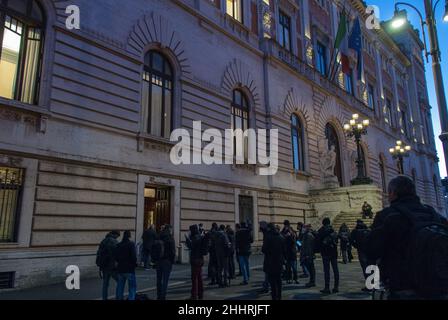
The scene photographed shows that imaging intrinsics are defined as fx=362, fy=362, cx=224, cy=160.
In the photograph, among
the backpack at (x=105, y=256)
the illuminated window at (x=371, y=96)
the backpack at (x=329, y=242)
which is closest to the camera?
the backpack at (x=105, y=256)

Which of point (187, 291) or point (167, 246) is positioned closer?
point (167, 246)

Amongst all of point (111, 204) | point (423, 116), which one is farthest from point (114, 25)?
point (423, 116)

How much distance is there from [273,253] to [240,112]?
Answer: 13.7 m

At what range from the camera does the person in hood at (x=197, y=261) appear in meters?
8.55

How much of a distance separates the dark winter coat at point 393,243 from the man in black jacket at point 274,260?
4.94 m

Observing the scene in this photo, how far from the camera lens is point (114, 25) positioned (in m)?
14.3

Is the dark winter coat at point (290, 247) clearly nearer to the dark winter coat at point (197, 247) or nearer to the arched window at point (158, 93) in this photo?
the dark winter coat at point (197, 247)

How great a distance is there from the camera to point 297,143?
2517 cm

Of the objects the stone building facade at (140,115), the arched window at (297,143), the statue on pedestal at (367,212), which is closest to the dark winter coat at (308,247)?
the stone building facade at (140,115)

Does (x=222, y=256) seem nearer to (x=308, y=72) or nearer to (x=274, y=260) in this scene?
(x=274, y=260)

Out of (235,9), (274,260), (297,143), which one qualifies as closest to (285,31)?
(235,9)

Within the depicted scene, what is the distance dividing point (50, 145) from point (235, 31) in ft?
43.8

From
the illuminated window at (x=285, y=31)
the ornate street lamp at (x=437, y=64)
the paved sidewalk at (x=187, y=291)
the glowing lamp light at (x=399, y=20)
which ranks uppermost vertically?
the illuminated window at (x=285, y=31)

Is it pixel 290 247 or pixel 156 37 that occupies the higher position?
pixel 156 37
